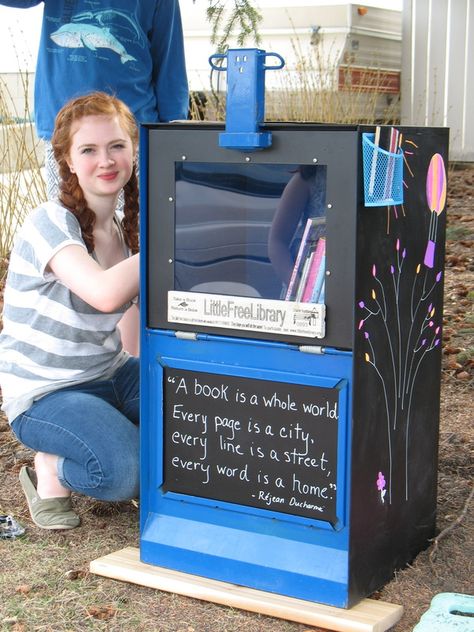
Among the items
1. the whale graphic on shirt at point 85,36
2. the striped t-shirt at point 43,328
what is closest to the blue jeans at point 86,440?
the striped t-shirt at point 43,328

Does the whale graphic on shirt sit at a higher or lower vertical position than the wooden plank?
higher

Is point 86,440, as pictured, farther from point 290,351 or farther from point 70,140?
point 70,140

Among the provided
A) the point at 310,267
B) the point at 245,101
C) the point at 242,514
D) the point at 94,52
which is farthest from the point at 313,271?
the point at 94,52

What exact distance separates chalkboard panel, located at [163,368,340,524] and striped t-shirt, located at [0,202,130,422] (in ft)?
1.60

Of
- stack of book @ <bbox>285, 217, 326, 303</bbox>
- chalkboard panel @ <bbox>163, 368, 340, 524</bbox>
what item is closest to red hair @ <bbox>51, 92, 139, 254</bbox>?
chalkboard panel @ <bbox>163, 368, 340, 524</bbox>

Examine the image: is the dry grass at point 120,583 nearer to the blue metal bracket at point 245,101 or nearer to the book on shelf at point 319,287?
the book on shelf at point 319,287

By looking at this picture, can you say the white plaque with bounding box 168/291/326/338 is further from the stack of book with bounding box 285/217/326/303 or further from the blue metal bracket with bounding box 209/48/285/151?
the blue metal bracket with bounding box 209/48/285/151

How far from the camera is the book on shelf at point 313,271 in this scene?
2.61 metres

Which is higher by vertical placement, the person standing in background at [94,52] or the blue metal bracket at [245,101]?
the person standing in background at [94,52]

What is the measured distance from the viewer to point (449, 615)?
260 cm

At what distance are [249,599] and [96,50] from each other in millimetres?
2319

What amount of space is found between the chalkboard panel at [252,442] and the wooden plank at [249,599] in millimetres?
227

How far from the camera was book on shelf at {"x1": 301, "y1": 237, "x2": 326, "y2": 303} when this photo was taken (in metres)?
2.61

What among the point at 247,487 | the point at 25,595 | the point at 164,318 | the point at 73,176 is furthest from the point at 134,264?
the point at 25,595
